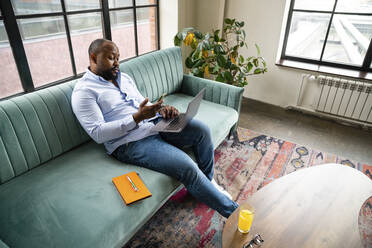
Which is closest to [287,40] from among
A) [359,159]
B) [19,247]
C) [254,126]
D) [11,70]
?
[254,126]

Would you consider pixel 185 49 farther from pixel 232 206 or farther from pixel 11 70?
pixel 232 206

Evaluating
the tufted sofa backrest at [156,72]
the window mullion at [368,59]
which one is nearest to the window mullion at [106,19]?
the tufted sofa backrest at [156,72]

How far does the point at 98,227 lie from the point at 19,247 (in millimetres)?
315

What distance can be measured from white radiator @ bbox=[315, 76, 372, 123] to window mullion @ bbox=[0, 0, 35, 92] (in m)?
2.75

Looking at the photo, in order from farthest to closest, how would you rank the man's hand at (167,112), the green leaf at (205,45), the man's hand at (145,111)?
the green leaf at (205,45) → the man's hand at (167,112) → the man's hand at (145,111)

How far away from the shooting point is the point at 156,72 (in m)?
2.28

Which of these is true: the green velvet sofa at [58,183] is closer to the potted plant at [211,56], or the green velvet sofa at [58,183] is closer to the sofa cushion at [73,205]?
the sofa cushion at [73,205]

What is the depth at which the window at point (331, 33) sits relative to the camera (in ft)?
8.79

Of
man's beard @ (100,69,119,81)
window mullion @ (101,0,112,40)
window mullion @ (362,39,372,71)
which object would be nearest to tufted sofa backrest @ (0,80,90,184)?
man's beard @ (100,69,119,81)

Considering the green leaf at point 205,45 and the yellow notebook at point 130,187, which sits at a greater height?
the green leaf at point 205,45

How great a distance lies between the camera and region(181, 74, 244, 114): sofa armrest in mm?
2291

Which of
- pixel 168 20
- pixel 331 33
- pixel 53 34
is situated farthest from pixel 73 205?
pixel 331 33

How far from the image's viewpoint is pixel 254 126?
2801 mm

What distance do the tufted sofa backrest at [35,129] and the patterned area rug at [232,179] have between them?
0.74 m
